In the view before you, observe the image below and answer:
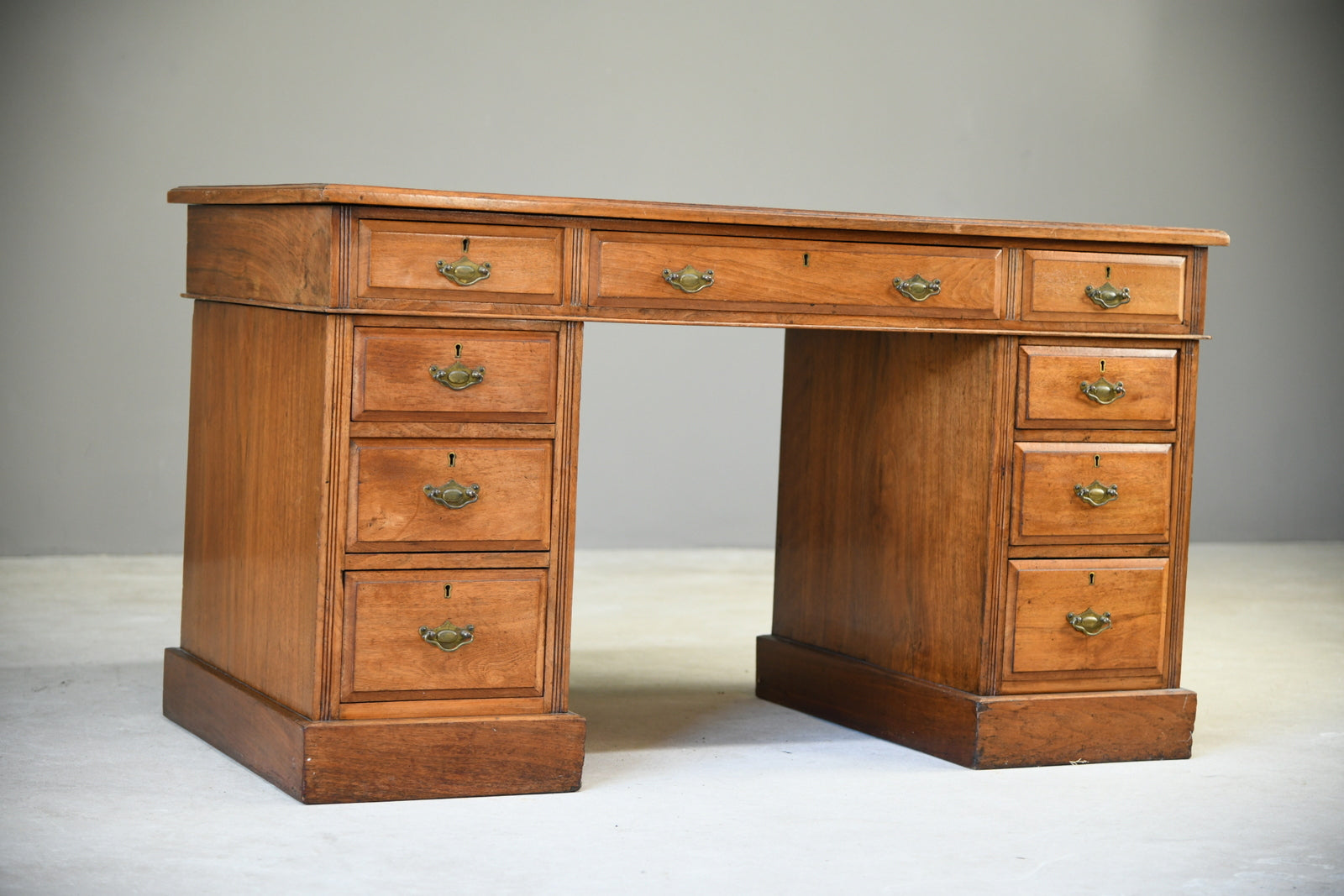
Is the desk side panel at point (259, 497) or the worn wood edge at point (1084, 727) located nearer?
the desk side panel at point (259, 497)

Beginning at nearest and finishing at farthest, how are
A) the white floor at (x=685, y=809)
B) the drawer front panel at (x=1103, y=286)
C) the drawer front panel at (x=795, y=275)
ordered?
the white floor at (x=685, y=809), the drawer front panel at (x=795, y=275), the drawer front panel at (x=1103, y=286)

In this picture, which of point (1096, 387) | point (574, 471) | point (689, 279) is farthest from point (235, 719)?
point (1096, 387)

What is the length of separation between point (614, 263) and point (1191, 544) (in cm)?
436

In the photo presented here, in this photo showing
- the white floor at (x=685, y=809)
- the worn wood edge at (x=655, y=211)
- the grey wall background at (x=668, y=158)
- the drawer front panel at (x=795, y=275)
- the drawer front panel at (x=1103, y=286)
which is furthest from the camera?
the grey wall background at (x=668, y=158)

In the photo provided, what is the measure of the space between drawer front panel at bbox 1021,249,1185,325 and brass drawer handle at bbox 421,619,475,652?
1136mm

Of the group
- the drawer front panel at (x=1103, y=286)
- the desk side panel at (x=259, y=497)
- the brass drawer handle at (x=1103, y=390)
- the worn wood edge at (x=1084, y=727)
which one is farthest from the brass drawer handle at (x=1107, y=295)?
the desk side panel at (x=259, y=497)

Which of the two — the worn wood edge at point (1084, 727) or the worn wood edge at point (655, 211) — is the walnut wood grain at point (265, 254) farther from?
the worn wood edge at point (1084, 727)

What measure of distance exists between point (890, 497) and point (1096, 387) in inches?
17.9

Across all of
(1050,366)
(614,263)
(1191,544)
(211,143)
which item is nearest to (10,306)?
(211,143)

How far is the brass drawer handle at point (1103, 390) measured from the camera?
3.05 m

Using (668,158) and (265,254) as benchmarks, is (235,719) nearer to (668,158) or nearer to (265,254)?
(265,254)

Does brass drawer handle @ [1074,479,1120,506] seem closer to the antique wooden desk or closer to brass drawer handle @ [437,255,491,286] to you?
the antique wooden desk

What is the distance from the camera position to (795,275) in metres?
2.84

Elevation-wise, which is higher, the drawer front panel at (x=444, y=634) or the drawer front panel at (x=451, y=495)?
the drawer front panel at (x=451, y=495)
